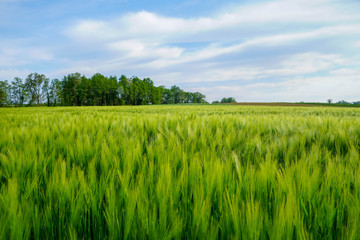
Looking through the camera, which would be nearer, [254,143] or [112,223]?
[112,223]

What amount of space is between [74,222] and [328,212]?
31.1 inches

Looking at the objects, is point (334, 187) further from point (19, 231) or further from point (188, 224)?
point (19, 231)

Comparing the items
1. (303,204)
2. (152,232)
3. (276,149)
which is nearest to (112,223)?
(152,232)

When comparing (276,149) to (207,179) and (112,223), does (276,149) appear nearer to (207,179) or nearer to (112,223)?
(207,179)

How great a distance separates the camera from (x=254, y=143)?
1.53 m

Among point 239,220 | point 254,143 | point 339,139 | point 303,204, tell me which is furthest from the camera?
point 339,139

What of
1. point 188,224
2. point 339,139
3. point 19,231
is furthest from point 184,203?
point 339,139

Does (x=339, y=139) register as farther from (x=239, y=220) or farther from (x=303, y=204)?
(x=239, y=220)

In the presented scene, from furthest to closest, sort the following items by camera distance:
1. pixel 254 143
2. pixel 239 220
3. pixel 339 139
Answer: pixel 339 139, pixel 254 143, pixel 239 220

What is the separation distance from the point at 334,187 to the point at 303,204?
0.22 meters

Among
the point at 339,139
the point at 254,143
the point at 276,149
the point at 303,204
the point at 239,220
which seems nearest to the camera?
the point at 239,220

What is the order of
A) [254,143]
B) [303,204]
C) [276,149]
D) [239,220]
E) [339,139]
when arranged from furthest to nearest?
[339,139], [254,143], [276,149], [303,204], [239,220]

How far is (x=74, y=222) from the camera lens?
0.61 metres

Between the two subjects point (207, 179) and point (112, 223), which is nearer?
point (112, 223)
